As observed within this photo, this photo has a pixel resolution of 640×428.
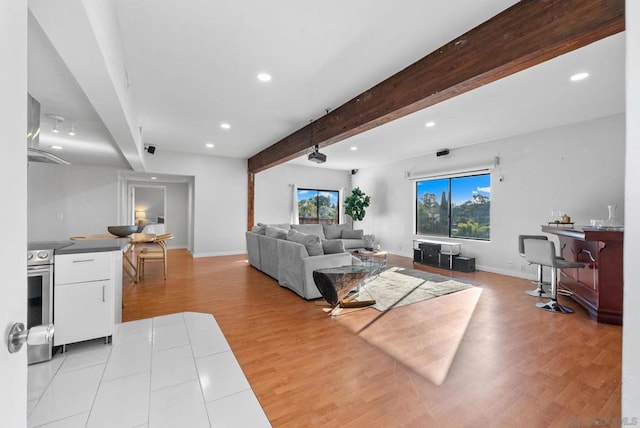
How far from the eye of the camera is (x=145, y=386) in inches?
76.4

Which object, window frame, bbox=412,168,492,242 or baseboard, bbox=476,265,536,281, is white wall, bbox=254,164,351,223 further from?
baseboard, bbox=476,265,536,281

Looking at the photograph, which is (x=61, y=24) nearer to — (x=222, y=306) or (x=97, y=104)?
(x=97, y=104)

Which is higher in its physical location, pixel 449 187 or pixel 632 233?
pixel 449 187

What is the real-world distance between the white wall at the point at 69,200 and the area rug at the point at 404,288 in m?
6.61

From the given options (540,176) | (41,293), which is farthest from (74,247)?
(540,176)

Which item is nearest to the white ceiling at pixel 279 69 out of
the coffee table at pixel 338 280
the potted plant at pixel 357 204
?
the coffee table at pixel 338 280

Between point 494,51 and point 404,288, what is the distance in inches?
131

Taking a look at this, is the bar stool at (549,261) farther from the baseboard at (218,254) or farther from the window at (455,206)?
the baseboard at (218,254)

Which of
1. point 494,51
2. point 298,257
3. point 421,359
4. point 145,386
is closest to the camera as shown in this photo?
point 145,386

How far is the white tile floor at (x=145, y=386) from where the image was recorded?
1.65 metres

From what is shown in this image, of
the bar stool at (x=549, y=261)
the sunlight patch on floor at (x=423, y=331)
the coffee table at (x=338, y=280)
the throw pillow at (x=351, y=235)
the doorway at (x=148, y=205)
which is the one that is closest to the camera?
the sunlight patch on floor at (x=423, y=331)

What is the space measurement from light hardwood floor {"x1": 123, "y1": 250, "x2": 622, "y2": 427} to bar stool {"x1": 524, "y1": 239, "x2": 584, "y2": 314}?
196 millimetres

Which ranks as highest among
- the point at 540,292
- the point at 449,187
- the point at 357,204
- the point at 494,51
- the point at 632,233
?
the point at 494,51

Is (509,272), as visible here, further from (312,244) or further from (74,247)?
(74,247)
